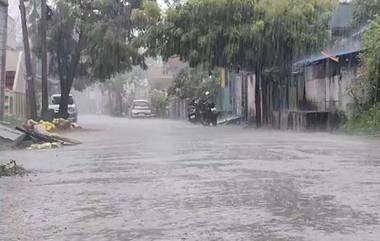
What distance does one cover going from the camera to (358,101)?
23828mm

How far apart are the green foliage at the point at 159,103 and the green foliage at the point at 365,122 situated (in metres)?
38.1

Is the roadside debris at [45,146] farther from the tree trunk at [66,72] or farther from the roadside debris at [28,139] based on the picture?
the tree trunk at [66,72]

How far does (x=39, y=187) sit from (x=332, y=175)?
4.42 m

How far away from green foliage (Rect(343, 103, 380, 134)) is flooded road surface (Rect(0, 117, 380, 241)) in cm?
647


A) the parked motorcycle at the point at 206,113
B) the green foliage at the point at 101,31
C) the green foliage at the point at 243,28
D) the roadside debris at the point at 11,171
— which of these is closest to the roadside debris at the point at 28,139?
the roadside debris at the point at 11,171

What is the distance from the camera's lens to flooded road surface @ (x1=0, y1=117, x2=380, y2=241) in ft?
22.7

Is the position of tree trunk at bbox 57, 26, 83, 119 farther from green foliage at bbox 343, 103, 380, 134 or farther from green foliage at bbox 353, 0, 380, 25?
green foliage at bbox 343, 103, 380, 134

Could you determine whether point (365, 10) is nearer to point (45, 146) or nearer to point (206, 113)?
point (206, 113)

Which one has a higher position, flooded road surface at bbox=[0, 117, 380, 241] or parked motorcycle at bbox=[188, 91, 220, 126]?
parked motorcycle at bbox=[188, 91, 220, 126]

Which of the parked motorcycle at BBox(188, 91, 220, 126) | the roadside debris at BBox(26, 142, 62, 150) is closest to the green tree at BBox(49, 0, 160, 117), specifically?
the parked motorcycle at BBox(188, 91, 220, 126)

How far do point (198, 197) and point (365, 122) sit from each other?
1459 centimetres

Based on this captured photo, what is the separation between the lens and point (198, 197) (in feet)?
29.2

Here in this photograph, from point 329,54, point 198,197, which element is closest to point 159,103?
point 329,54

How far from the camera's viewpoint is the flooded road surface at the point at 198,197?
6.91 meters
